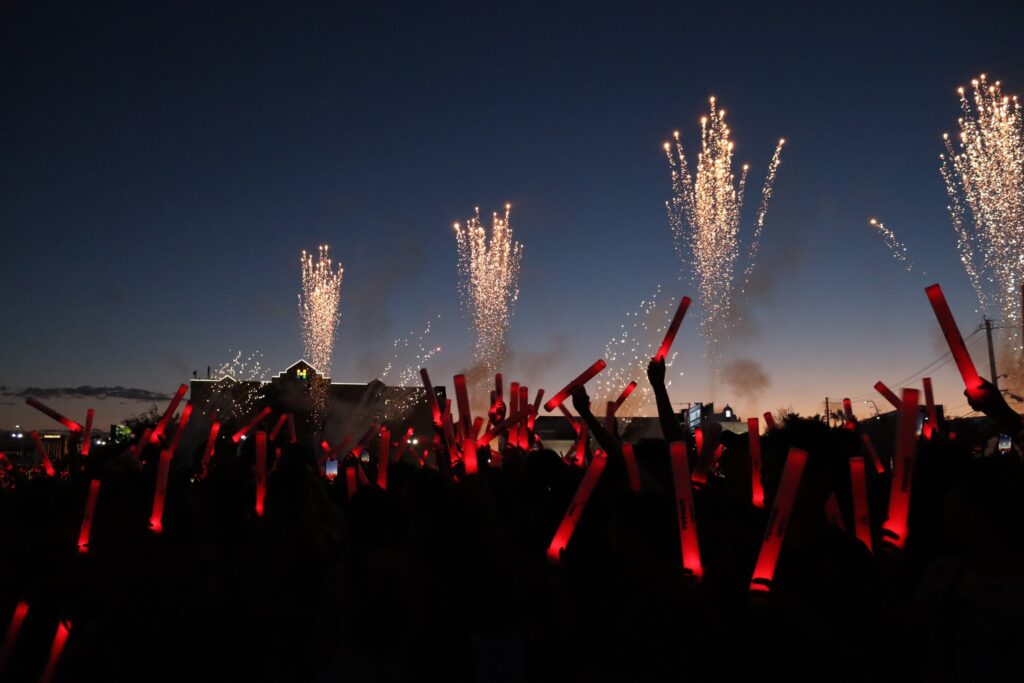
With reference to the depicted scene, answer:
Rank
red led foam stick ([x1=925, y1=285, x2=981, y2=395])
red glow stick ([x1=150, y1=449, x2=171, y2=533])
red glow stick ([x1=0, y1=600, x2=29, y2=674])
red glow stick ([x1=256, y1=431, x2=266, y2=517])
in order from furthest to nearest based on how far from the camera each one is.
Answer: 1. red glow stick ([x1=256, y1=431, x2=266, y2=517])
2. red glow stick ([x1=150, y1=449, x2=171, y2=533])
3. red glow stick ([x1=0, y1=600, x2=29, y2=674])
4. red led foam stick ([x1=925, y1=285, x2=981, y2=395])

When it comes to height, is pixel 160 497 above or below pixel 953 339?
below

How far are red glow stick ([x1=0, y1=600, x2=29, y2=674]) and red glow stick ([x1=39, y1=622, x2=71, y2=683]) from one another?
0.24 meters

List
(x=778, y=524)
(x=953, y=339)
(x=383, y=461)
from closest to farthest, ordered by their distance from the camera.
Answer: (x=778, y=524) < (x=953, y=339) < (x=383, y=461)

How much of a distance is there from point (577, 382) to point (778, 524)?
9.46ft

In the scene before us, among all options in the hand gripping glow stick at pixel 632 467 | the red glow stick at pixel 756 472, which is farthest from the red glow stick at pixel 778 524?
the red glow stick at pixel 756 472

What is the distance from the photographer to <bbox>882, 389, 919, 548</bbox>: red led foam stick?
277cm

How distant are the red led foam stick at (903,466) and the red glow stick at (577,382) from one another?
264cm

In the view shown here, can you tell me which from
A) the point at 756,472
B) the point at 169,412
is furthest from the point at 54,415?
the point at 756,472

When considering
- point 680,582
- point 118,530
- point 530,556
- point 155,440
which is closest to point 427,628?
point 530,556

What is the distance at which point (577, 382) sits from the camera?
541 cm

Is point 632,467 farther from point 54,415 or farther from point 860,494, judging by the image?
point 54,415

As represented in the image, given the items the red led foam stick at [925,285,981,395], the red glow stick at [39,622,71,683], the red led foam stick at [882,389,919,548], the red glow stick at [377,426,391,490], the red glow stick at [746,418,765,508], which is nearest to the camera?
the red led foam stick at [882,389,919,548]

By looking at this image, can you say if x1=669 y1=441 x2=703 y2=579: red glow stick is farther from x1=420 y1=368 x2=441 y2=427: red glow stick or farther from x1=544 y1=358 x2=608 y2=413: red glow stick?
x1=420 y1=368 x2=441 y2=427: red glow stick

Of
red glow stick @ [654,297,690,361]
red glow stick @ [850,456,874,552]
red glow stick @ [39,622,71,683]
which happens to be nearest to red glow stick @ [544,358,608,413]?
red glow stick @ [654,297,690,361]
